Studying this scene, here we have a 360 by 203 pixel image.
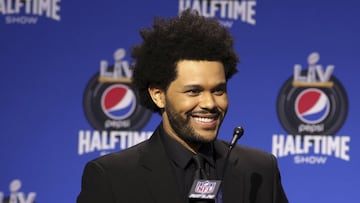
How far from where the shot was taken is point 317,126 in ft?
8.13

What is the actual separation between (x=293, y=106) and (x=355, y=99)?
8.5 inches

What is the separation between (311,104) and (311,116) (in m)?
0.04

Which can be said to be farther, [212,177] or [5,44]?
[5,44]

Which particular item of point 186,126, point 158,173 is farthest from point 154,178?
point 186,126

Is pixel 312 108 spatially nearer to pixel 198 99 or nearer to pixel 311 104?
pixel 311 104

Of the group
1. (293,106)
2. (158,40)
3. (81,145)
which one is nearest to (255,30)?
(293,106)

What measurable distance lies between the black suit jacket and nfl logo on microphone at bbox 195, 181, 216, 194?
159 mm

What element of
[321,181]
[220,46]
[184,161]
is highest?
[220,46]

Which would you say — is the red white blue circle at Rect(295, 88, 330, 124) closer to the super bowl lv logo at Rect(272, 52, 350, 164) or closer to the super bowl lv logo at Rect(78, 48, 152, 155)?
the super bowl lv logo at Rect(272, 52, 350, 164)

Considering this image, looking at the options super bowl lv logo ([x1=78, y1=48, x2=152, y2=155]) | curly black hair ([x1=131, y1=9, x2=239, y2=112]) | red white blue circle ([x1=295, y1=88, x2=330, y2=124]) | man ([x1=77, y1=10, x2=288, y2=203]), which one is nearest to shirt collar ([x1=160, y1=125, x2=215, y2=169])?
man ([x1=77, y1=10, x2=288, y2=203])

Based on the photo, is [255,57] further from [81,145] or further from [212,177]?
[212,177]

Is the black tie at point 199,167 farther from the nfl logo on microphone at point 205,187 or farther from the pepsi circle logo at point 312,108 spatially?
the pepsi circle logo at point 312,108

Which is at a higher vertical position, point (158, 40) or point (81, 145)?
point (158, 40)

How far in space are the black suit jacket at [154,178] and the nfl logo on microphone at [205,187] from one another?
16 centimetres
